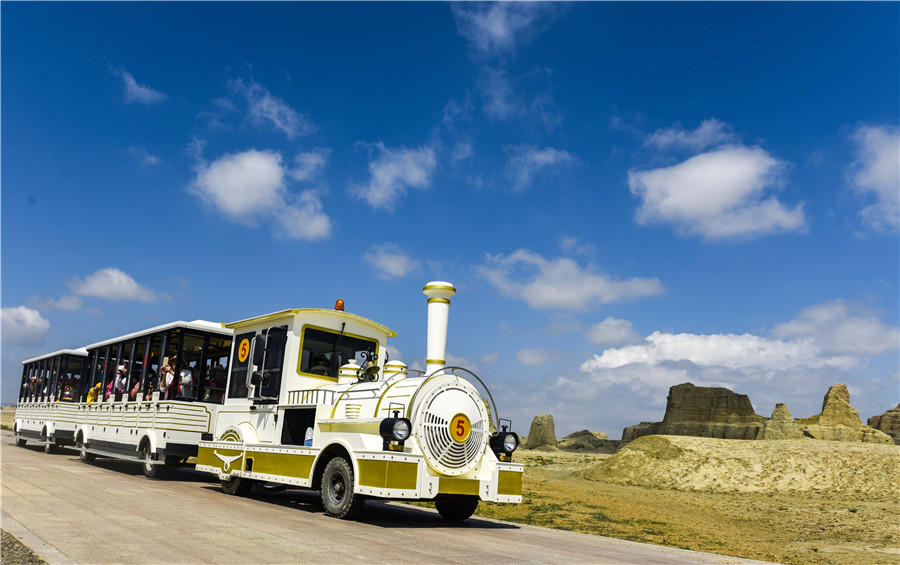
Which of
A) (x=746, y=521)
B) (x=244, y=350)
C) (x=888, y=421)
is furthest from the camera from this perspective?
(x=888, y=421)

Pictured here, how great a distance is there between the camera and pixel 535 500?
61.4ft

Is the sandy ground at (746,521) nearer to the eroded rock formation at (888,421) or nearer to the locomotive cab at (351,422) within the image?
the locomotive cab at (351,422)

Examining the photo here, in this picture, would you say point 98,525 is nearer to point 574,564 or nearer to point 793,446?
point 574,564

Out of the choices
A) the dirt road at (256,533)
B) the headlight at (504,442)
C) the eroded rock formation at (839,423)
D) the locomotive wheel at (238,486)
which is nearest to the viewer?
the dirt road at (256,533)

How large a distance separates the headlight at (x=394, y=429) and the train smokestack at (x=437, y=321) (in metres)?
1.46

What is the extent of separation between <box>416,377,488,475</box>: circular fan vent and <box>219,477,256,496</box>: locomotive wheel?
467 centimetres

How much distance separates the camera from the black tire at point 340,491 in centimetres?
923

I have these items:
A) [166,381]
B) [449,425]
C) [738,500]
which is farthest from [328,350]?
[738,500]

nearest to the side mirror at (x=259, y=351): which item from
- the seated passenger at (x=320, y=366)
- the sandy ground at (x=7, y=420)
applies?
the seated passenger at (x=320, y=366)

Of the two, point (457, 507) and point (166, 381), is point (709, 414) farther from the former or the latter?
point (457, 507)

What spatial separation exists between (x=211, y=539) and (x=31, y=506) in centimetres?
355

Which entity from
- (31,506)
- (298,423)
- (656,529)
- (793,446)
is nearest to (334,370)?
(298,423)

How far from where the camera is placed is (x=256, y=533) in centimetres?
750

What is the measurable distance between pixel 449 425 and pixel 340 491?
1.84 meters
